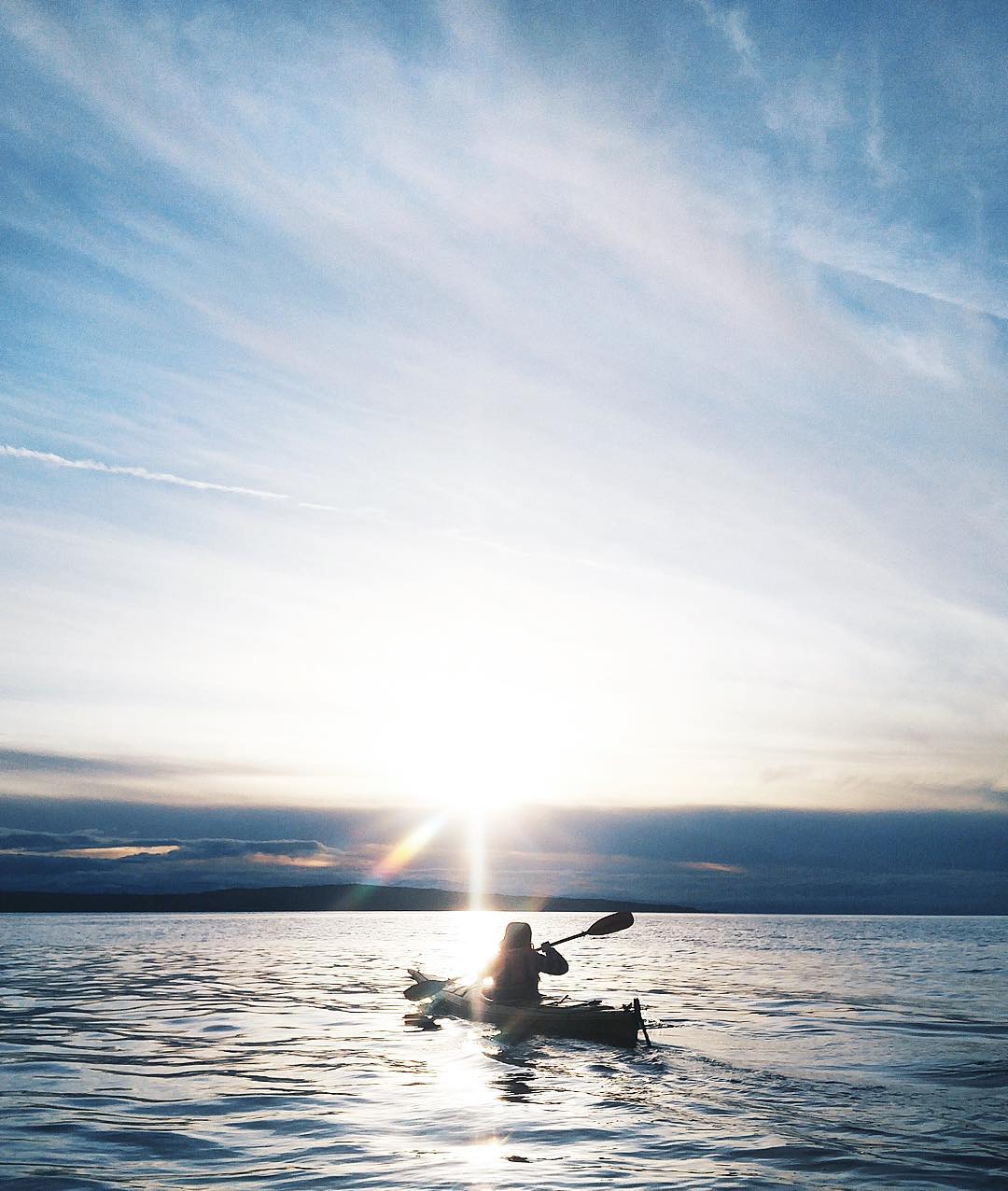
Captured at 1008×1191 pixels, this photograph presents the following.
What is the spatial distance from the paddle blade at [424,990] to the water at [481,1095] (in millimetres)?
1048

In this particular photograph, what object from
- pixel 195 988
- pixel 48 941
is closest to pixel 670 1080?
pixel 195 988

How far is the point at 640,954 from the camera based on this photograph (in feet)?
247

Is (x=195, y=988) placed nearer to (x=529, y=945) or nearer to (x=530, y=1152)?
(x=529, y=945)

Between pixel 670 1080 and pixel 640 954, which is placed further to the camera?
pixel 640 954

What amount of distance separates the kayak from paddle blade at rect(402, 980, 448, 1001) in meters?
5.64

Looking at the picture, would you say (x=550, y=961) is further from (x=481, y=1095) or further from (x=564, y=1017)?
(x=481, y=1095)

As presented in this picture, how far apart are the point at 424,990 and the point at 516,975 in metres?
8.50

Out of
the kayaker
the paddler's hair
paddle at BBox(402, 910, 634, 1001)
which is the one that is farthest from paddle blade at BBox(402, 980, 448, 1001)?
the paddler's hair

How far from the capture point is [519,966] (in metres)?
27.7

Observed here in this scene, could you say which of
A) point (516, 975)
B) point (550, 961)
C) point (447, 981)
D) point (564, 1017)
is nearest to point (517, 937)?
point (516, 975)

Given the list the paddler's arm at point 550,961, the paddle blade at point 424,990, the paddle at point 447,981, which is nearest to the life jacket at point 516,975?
the paddler's arm at point 550,961

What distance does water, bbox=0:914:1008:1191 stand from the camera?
13258 mm

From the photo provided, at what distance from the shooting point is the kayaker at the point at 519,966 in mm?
27438

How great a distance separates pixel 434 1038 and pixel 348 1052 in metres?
4.08
